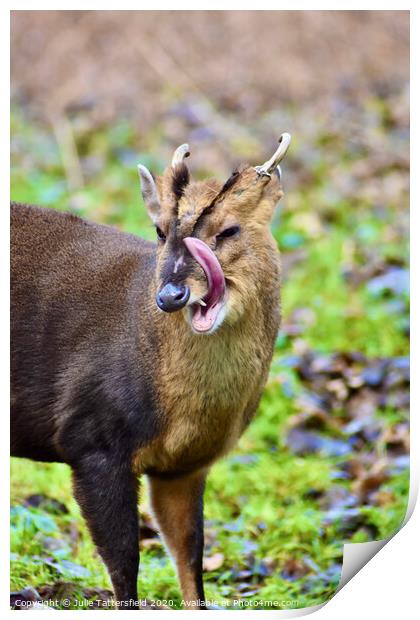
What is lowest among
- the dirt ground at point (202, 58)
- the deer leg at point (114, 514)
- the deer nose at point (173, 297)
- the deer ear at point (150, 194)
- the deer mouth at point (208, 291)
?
the deer leg at point (114, 514)

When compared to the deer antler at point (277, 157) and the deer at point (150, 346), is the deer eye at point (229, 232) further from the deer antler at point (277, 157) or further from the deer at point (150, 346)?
the deer antler at point (277, 157)

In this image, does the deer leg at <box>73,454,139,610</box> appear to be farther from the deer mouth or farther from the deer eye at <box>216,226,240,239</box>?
the deer eye at <box>216,226,240,239</box>

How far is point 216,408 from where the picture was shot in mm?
4906

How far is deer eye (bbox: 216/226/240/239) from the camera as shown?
4.64 meters

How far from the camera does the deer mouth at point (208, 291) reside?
14.7ft

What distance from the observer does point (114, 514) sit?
4.97m

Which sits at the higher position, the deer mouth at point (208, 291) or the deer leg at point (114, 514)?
the deer mouth at point (208, 291)

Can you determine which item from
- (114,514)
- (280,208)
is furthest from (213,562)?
(280,208)

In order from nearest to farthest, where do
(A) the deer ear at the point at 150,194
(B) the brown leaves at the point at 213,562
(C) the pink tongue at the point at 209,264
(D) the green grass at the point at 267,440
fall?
(C) the pink tongue at the point at 209,264, (A) the deer ear at the point at 150,194, (D) the green grass at the point at 267,440, (B) the brown leaves at the point at 213,562

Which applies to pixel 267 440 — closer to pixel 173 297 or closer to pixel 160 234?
pixel 160 234

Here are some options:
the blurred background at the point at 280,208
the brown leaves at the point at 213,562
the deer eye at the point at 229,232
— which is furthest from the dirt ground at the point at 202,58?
the brown leaves at the point at 213,562

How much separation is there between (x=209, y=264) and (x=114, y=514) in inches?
45.6
